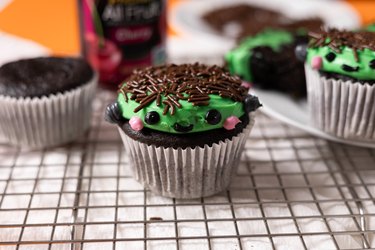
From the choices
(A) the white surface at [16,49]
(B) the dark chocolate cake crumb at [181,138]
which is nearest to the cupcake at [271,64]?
(B) the dark chocolate cake crumb at [181,138]

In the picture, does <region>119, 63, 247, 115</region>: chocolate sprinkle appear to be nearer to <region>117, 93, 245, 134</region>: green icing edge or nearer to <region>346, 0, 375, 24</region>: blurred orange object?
<region>117, 93, 245, 134</region>: green icing edge

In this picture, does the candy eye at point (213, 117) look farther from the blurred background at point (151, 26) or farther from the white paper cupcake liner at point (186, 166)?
the blurred background at point (151, 26)

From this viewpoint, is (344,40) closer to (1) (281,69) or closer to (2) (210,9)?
(1) (281,69)

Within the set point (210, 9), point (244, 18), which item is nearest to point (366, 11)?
point (244, 18)

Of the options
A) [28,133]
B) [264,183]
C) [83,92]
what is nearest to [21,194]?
[28,133]

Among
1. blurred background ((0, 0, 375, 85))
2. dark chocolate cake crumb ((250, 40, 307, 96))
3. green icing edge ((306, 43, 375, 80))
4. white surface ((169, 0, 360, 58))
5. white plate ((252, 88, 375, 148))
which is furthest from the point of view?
white surface ((169, 0, 360, 58))

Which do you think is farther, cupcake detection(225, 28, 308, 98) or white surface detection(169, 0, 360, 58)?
white surface detection(169, 0, 360, 58)

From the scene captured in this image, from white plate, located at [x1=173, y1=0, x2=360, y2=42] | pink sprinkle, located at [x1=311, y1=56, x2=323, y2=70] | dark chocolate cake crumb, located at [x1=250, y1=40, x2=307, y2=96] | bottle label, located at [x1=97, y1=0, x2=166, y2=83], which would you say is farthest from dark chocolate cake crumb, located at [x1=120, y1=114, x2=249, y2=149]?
white plate, located at [x1=173, y1=0, x2=360, y2=42]
